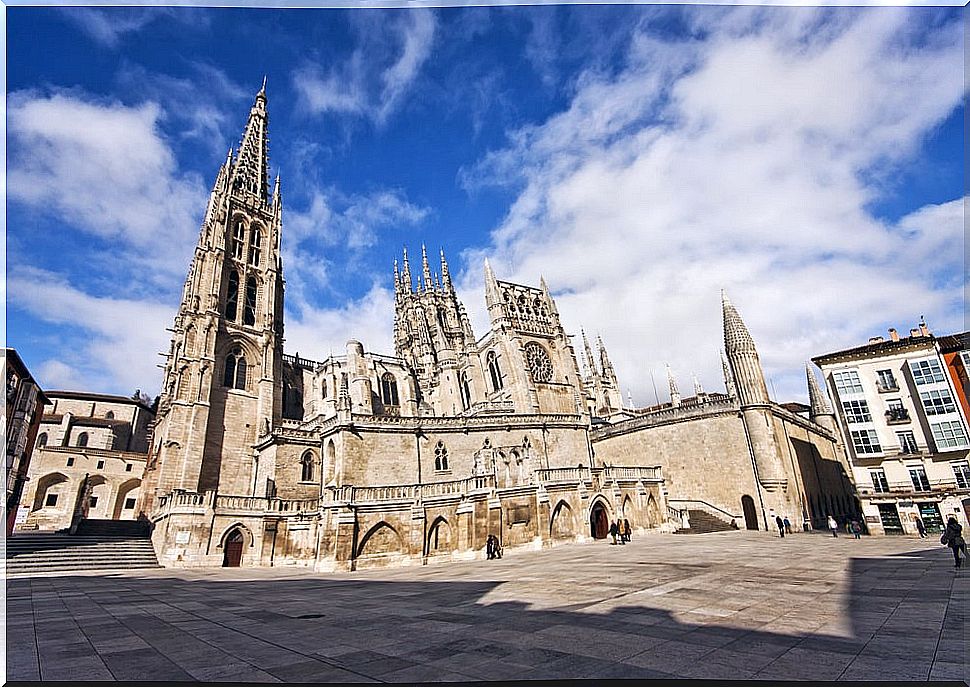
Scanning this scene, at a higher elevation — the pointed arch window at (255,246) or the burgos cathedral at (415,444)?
the pointed arch window at (255,246)

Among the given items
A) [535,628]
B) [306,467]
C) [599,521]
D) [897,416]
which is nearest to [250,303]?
[306,467]

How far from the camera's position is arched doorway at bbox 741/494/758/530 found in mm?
28328

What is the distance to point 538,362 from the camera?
45875 mm

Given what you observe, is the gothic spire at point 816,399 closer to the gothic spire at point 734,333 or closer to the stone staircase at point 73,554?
the gothic spire at point 734,333

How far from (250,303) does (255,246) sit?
6.40 m

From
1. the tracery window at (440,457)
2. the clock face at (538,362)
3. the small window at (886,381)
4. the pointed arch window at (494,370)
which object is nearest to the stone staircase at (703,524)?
the small window at (886,381)

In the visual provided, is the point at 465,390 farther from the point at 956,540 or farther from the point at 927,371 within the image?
the point at 956,540

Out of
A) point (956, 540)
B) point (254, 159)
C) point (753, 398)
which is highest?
point (254, 159)

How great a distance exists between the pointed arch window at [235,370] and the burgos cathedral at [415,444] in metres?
0.12

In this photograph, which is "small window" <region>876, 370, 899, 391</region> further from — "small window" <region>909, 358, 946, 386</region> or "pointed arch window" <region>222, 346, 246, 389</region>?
"pointed arch window" <region>222, 346, 246, 389</region>

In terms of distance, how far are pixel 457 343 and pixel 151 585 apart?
4005 cm

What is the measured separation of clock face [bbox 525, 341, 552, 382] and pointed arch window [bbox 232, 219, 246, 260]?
2812 cm

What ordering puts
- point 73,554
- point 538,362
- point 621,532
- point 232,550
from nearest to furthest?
point 73,554 < point 621,532 < point 232,550 < point 538,362

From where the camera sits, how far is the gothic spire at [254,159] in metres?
46.4
